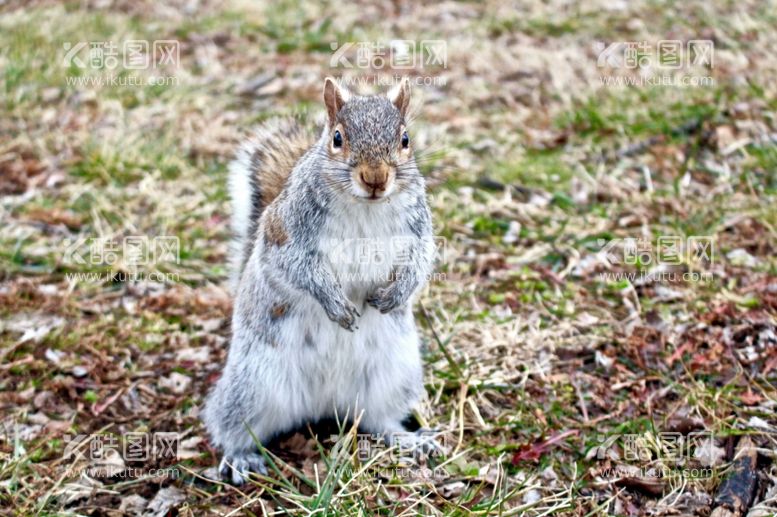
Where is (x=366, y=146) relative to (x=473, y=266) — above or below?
above

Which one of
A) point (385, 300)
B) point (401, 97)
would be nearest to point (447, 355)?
point (385, 300)

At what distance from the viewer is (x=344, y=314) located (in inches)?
111

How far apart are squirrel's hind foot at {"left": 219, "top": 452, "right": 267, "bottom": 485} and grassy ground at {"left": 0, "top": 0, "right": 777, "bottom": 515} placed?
0.18 ft

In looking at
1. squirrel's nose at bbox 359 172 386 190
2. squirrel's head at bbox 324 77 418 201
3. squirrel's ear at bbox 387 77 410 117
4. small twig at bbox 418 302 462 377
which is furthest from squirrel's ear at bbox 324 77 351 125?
small twig at bbox 418 302 462 377

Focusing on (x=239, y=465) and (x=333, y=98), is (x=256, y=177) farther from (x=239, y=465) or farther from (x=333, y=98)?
(x=239, y=465)

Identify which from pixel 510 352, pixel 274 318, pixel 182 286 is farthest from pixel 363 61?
pixel 274 318

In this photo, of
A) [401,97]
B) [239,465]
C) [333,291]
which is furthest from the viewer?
[239,465]

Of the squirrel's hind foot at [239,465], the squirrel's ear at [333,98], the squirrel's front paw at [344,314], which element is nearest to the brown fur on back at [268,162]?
the squirrel's ear at [333,98]

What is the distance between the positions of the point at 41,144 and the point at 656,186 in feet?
11.9

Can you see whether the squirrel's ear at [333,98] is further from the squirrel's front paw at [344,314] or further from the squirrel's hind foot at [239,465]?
the squirrel's hind foot at [239,465]

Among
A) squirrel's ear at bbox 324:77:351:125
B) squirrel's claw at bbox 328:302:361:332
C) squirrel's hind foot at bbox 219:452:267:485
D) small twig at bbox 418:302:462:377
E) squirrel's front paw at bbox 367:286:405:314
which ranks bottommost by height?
squirrel's hind foot at bbox 219:452:267:485

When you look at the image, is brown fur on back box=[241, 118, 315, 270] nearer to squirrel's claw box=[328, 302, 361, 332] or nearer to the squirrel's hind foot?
squirrel's claw box=[328, 302, 361, 332]

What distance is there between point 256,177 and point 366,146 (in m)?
0.77

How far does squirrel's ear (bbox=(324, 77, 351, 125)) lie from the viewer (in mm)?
2852
